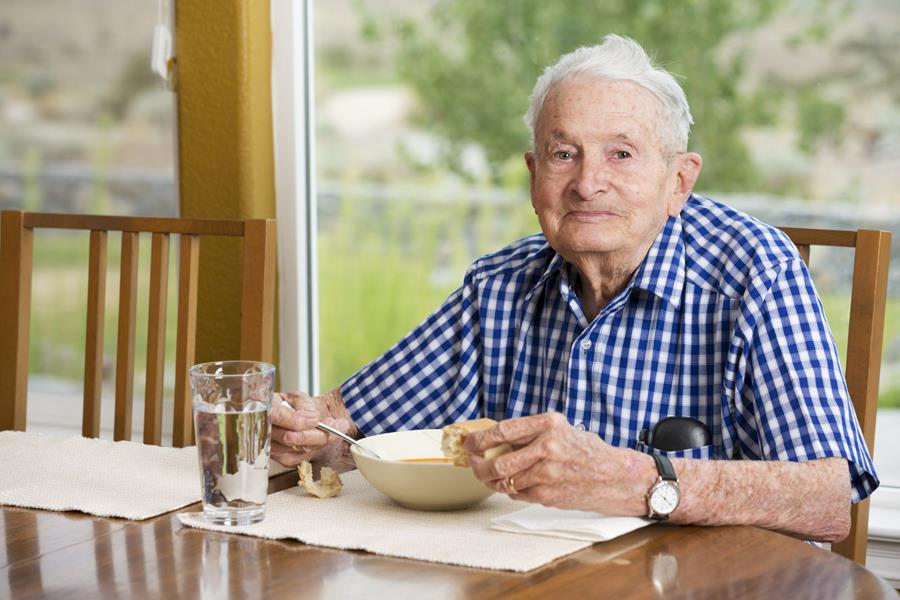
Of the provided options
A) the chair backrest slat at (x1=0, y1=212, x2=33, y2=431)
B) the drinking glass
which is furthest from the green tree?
the drinking glass

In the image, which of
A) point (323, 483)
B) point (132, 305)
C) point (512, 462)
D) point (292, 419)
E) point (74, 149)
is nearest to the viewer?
point (512, 462)

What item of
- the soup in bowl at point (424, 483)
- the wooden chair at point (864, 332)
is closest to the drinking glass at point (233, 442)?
the soup in bowl at point (424, 483)

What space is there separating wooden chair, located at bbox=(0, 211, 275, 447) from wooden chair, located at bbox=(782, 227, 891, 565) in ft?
3.04

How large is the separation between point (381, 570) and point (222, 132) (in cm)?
156

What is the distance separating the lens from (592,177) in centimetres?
163

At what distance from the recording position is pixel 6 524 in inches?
50.2

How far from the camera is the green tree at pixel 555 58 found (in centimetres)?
232

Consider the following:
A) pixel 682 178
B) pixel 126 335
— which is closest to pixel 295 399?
pixel 126 335

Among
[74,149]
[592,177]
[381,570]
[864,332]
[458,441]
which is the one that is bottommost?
[381,570]

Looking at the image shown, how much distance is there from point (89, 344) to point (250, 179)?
0.61 m

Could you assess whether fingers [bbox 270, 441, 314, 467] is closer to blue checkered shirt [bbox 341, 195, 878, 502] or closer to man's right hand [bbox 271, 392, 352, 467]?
man's right hand [bbox 271, 392, 352, 467]

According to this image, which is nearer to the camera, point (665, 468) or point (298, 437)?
point (665, 468)

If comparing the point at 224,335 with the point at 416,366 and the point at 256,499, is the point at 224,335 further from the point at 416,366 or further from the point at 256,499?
the point at 256,499

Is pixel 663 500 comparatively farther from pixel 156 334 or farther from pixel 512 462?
pixel 156 334
